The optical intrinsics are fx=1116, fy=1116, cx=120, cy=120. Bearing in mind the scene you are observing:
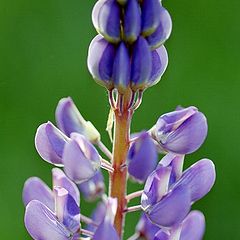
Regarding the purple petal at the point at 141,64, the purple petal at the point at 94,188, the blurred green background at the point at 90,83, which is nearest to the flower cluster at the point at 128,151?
the purple petal at the point at 141,64

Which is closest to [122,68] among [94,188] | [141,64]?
[141,64]

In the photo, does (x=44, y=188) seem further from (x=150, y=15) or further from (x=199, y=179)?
(x=150, y=15)

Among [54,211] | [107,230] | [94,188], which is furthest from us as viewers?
[94,188]

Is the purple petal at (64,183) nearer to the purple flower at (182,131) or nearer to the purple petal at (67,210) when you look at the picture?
the purple petal at (67,210)
